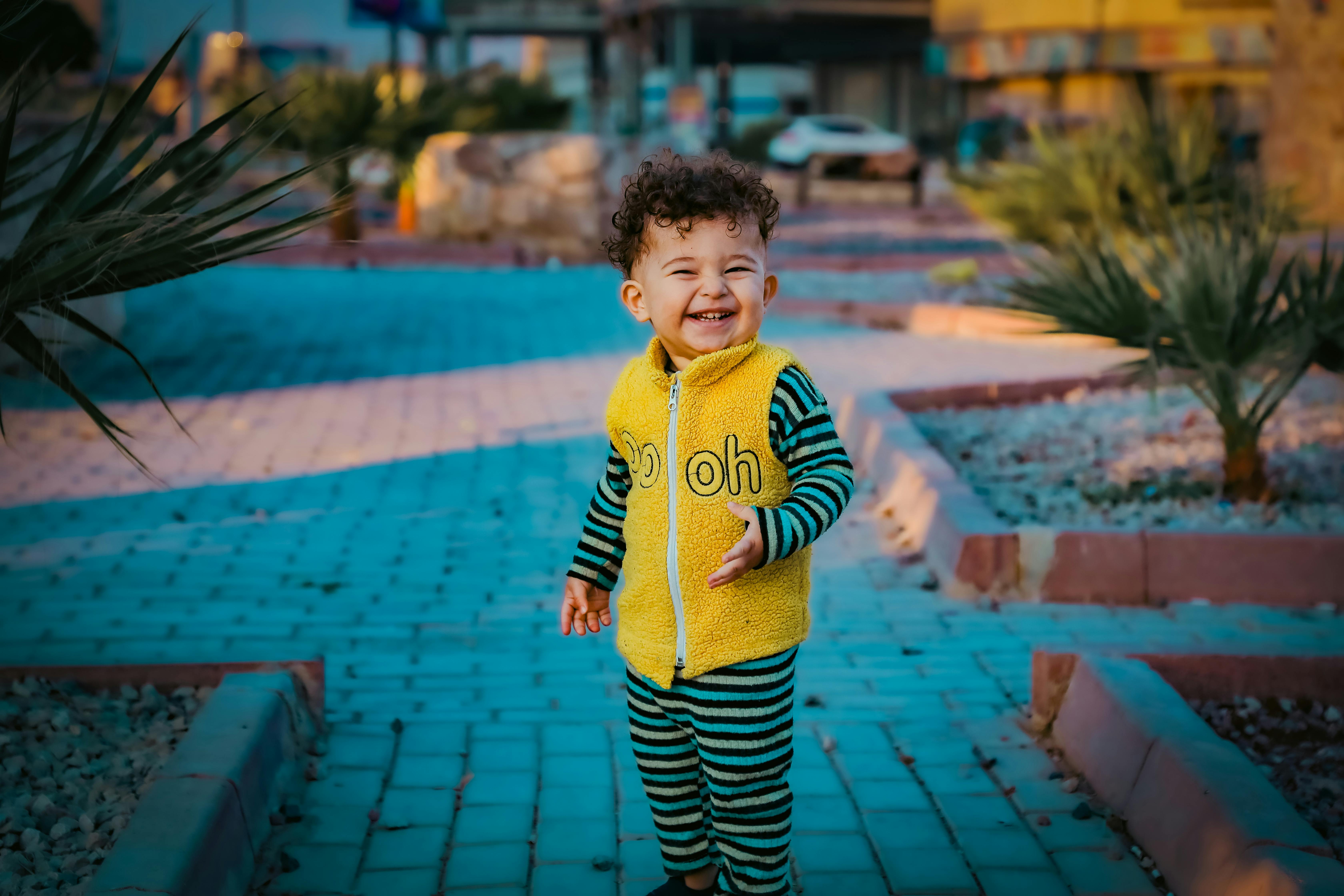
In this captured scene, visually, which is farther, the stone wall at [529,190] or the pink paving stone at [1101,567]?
the stone wall at [529,190]

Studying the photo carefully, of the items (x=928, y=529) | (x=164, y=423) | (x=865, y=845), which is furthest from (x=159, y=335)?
(x=865, y=845)

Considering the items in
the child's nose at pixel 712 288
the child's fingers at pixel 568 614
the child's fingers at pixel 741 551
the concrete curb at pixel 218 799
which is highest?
the child's nose at pixel 712 288

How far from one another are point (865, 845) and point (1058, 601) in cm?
189

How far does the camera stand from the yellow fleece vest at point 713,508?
2.20 m

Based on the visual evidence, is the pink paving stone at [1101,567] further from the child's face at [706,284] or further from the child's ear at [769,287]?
the child's face at [706,284]

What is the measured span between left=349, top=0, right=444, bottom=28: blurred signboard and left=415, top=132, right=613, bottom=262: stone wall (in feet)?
93.2

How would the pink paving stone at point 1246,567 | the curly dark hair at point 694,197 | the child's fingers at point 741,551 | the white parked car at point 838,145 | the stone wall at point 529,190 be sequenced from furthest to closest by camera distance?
the white parked car at point 838,145 < the stone wall at point 529,190 < the pink paving stone at point 1246,567 < the curly dark hair at point 694,197 < the child's fingers at point 741,551

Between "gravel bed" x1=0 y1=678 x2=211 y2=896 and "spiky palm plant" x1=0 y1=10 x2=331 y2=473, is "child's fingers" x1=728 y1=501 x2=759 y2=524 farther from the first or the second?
"gravel bed" x1=0 y1=678 x2=211 y2=896

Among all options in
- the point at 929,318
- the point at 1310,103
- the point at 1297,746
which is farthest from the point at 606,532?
the point at 1310,103

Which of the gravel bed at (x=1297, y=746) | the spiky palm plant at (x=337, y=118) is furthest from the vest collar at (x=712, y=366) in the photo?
the spiky palm plant at (x=337, y=118)

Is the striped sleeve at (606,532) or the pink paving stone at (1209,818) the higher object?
the striped sleeve at (606,532)

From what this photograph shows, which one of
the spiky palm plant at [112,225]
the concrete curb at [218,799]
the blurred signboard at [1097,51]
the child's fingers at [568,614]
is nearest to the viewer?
the concrete curb at [218,799]

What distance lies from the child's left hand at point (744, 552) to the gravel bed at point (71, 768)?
1.22m

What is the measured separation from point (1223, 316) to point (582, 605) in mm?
3320
